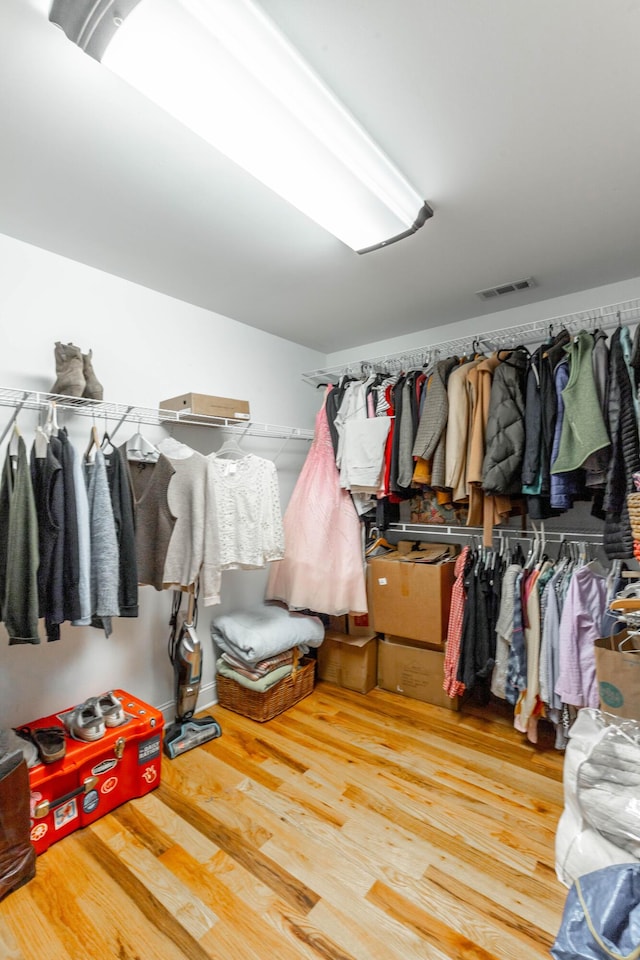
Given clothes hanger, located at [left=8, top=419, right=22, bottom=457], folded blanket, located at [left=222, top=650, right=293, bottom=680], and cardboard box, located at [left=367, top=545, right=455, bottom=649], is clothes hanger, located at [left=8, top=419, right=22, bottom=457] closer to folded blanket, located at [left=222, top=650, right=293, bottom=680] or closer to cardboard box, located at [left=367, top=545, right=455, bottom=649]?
folded blanket, located at [left=222, top=650, right=293, bottom=680]

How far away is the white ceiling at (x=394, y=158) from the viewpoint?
1.05m

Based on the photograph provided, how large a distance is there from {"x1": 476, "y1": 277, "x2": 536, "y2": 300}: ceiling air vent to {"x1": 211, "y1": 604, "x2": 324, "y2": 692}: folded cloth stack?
219cm

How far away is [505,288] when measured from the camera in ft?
8.03

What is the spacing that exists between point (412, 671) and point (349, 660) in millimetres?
402

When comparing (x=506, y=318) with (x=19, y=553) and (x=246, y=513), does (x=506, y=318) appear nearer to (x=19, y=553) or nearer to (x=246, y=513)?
(x=246, y=513)

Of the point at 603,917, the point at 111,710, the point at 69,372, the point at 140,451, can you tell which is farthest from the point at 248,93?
the point at 111,710

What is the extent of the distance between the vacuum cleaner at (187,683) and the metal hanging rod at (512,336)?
6.16ft

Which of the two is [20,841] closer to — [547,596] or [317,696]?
[317,696]

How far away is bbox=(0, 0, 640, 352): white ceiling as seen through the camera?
1.05 meters

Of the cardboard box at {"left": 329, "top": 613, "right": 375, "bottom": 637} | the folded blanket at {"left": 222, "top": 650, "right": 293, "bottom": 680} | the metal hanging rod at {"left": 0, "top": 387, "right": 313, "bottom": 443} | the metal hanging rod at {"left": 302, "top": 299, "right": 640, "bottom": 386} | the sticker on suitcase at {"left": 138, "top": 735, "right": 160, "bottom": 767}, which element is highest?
the metal hanging rod at {"left": 302, "top": 299, "right": 640, "bottom": 386}

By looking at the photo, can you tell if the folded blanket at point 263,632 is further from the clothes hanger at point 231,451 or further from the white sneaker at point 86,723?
the clothes hanger at point 231,451

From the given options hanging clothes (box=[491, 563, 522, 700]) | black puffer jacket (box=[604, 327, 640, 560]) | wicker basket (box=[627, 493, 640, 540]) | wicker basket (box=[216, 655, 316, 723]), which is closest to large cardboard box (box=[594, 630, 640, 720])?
wicker basket (box=[627, 493, 640, 540])

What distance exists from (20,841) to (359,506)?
7.01ft

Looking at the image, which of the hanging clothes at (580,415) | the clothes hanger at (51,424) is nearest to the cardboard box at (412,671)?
the hanging clothes at (580,415)
